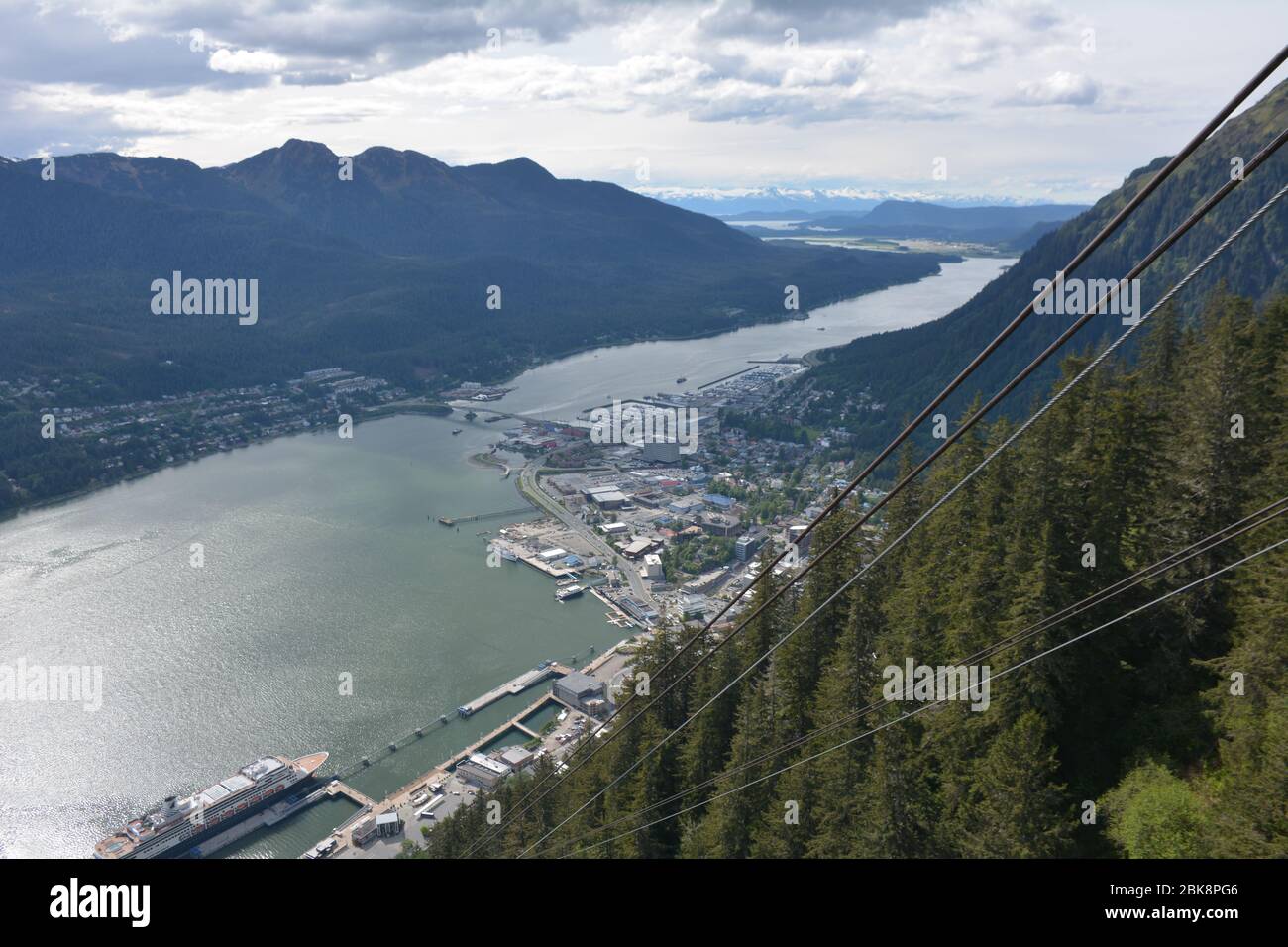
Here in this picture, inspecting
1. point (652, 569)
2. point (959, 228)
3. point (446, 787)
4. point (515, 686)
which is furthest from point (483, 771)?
point (959, 228)

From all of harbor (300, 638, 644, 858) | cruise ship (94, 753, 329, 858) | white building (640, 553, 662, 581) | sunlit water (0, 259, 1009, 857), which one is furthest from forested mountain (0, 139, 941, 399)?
harbor (300, 638, 644, 858)

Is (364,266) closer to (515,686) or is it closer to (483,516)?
(483,516)

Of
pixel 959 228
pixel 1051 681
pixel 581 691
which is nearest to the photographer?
pixel 1051 681

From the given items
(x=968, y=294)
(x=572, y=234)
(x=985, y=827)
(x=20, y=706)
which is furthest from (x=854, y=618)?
(x=572, y=234)

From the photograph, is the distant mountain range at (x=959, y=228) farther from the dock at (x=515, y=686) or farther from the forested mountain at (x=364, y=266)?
the dock at (x=515, y=686)

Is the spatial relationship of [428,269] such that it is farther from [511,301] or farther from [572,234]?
[572,234]
